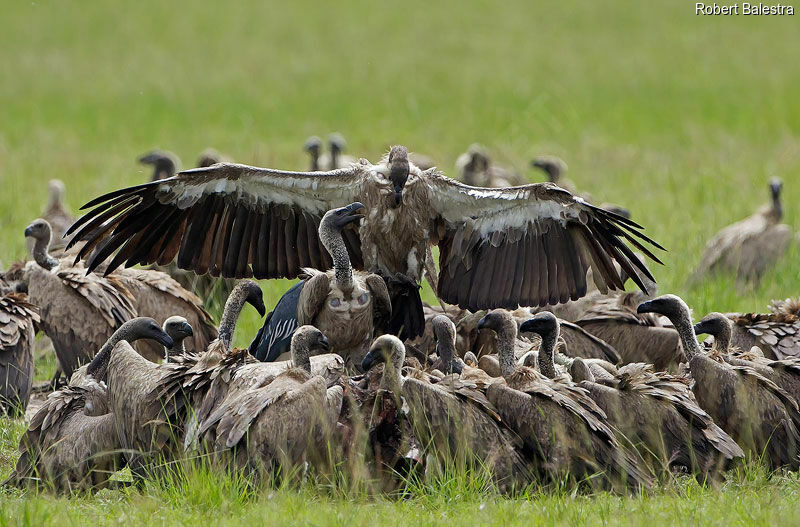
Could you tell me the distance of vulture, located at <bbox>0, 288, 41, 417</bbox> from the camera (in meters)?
7.19

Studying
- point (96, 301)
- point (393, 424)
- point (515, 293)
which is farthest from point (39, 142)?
point (393, 424)

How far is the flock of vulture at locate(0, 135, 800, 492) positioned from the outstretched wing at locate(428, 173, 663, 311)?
1 centimetres

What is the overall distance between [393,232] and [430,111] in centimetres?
1672

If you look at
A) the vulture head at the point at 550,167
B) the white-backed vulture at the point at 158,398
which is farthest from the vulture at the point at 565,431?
the vulture head at the point at 550,167

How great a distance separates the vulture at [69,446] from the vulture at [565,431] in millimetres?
1792

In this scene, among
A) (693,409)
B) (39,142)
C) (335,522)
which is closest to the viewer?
(335,522)

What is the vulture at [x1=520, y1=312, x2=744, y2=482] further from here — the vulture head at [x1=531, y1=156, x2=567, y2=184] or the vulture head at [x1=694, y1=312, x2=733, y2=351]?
the vulture head at [x1=531, y1=156, x2=567, y2=184]

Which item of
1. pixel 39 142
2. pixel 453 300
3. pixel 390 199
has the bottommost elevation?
pixel 453 300

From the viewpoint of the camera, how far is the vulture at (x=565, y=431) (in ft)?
18.4

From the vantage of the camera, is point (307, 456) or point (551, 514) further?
point (307, 456)

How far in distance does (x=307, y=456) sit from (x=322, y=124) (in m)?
17.3

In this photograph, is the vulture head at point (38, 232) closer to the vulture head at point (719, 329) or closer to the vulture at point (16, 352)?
the vulture at point (16, 352)

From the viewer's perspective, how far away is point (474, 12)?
3781cm

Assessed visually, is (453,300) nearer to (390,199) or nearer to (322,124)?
(390,199)
